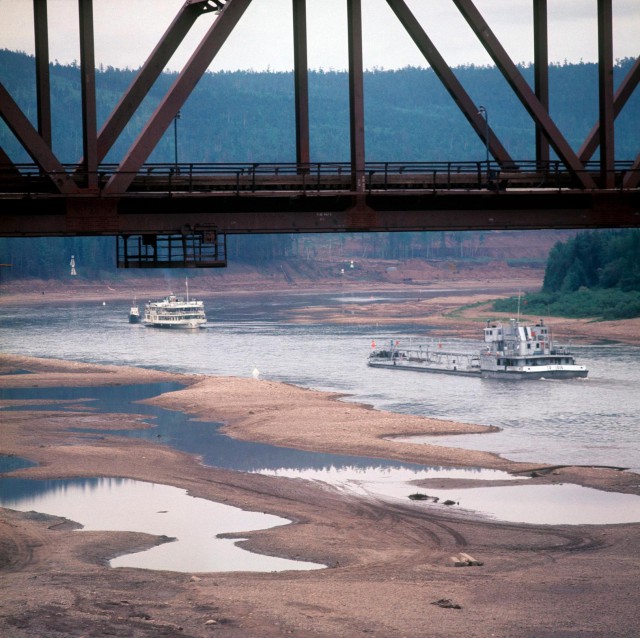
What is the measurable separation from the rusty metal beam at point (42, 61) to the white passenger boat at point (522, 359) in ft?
172

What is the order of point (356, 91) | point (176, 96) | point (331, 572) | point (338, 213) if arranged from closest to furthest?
1. point (176, 96)
2. point (356, 91)
3. point (338, 213)
4. point (331, 572)

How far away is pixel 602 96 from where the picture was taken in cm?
2956

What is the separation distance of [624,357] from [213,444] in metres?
44.4

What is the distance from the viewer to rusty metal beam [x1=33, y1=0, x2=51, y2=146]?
94.7 feet

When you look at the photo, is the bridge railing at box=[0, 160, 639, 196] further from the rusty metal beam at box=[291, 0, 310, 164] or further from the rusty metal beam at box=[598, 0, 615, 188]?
the rusty metal beam at box=[291, 0, 310, 164]

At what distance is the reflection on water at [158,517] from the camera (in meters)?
35.4

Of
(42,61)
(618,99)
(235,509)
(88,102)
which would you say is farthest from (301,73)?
(235,509)

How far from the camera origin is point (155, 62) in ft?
90.6

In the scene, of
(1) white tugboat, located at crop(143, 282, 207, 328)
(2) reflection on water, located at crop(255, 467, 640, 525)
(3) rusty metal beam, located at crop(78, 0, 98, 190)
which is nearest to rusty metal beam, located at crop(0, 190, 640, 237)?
(3) rusty metal beam, located at crop(78, 0, 98, 190)

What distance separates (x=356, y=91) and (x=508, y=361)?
52864 mm

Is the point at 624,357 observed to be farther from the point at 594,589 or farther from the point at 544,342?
the point at 594,589

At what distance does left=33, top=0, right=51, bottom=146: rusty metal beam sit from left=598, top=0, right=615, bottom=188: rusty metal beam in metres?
12.7

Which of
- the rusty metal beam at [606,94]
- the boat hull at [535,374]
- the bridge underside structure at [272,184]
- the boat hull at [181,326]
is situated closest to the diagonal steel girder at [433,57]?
the bridge underside structure at [272,184]

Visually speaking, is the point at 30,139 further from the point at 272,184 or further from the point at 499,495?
the point at 499,495
